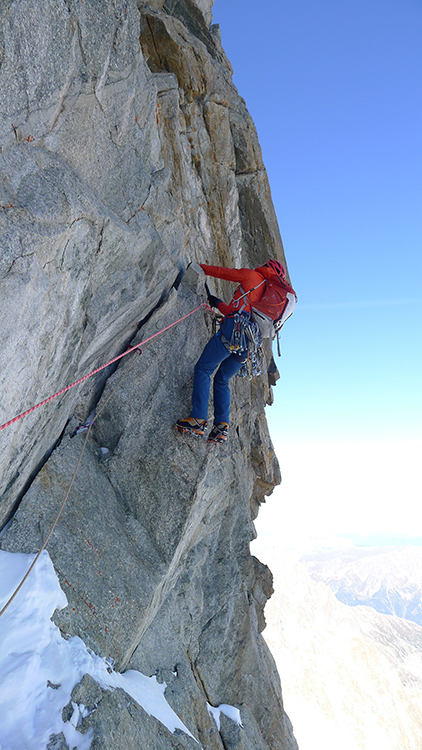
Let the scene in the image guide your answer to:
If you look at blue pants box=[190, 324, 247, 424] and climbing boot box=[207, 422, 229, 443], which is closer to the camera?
blue pants box=[190, 324, 247, 424]

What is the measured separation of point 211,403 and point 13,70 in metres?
5.20

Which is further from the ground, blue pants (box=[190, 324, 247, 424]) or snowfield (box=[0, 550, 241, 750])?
blue pants (box=[190, 324, 247, 424])

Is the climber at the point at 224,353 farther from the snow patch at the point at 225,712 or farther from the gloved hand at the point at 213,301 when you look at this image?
the snow patch at the point at 225,712

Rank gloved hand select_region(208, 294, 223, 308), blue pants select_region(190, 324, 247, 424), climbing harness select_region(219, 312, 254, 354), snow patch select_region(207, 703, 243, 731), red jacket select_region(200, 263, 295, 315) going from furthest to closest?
gloved hand select_region(208, 294, 223, 308)
snow patch select_region(207, 703, 243, 731)
red jacket select_region(200, 263, 295, 315)
climbing harness select_region(219, 312, 254, 354)
blue pants select_region(190, 324, 247, 424)

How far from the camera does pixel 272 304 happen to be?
6.89m

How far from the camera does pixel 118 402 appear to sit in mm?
6434

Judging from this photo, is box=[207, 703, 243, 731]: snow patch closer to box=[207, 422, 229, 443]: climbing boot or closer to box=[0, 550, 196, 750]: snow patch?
box=[0, 550, 196, 750]: snow patch

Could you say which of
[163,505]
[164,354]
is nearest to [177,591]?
[163,505]

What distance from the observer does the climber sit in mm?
6426

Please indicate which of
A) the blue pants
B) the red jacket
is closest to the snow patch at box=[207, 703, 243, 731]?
the blue pants

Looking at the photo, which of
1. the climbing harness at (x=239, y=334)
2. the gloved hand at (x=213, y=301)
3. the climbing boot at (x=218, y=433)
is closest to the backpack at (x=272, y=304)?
the climbing harness at (x=239, y=334)

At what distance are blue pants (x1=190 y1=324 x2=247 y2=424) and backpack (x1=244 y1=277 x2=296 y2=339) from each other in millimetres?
679

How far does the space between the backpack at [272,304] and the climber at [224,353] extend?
0.18 feet

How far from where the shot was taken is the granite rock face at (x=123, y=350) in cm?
357
